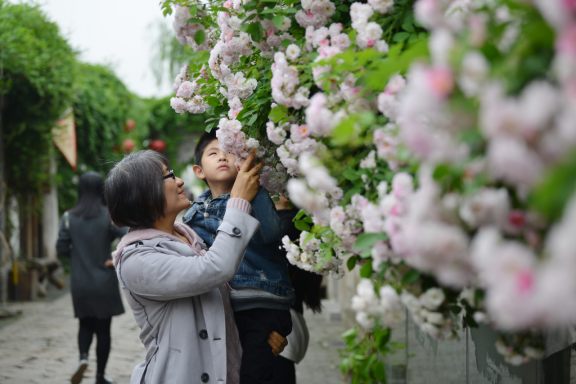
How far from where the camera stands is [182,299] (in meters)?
2.06

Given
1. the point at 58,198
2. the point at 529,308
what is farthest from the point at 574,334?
the point at 58,198

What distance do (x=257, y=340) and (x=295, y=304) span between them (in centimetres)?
101

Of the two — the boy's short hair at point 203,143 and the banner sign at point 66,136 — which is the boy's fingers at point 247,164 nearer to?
the boy's short hair at point 203,143

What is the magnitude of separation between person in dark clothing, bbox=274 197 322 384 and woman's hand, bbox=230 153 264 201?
0.62 m

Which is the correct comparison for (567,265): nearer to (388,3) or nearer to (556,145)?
(556,145)

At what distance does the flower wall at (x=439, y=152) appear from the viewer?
1.92 feet

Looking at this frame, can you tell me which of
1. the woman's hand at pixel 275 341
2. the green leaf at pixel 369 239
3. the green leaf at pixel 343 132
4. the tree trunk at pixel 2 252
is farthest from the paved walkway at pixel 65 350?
the green leaf at pixel 343 132

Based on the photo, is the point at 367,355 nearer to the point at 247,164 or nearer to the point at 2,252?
the point at 247,164

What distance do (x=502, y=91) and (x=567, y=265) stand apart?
8.0 inches

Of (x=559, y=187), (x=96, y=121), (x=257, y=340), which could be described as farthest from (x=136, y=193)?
(x=96, y=121)

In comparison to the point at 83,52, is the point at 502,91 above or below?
below

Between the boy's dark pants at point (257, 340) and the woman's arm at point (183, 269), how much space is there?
44 cm

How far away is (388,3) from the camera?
1304 mm

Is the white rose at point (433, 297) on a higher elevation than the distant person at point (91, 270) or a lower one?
higher
